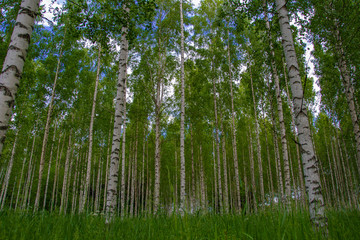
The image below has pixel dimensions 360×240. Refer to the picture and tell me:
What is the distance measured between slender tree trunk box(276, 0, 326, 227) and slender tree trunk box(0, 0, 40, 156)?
163 inches

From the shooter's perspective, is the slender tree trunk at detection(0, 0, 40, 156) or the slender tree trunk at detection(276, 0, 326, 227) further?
the slender tree trunk at detection(276, 0, 326, 227)

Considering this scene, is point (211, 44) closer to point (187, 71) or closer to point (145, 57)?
point (187, 71)

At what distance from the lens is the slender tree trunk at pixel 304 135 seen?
9.41ft

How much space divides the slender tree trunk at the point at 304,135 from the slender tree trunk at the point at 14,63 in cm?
414

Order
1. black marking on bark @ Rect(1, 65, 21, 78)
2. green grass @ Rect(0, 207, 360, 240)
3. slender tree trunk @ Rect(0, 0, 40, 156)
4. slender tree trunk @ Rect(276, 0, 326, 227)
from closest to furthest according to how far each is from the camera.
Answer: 1. green grass @ Rect(0, 207, 360, 240)
2. slender tree trunk @ Rect(0, 0, 40, 156)
3. black marking on bark @ Rect(1, 65, 21, 78)
4. slender tree trunk @ Rect(276, 0, 326, 227)

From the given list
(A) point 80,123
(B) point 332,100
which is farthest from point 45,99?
(B) point 332,100

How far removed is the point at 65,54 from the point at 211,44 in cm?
1016

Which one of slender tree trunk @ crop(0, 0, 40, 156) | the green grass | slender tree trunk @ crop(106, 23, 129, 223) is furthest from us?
slender tree trunk @ crop(106, 23, 129, 223)

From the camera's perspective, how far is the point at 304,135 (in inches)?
128

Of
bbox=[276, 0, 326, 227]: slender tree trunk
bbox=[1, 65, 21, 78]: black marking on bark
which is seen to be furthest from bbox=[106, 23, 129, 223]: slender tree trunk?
bbox=[276, 0, 326, 227]: slender tree trunk

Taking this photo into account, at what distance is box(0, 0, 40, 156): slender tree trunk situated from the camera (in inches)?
103

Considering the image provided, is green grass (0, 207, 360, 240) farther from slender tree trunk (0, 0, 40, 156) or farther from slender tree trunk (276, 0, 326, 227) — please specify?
slender tree trunk (0, 0, 40, 156)

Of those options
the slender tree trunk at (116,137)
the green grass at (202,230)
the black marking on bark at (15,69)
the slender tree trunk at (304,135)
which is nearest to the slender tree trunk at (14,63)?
the black marking on bark at (15,69)

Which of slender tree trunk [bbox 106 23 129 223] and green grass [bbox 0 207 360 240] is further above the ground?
slender tree trunk [bbox 106 23 129 223]
